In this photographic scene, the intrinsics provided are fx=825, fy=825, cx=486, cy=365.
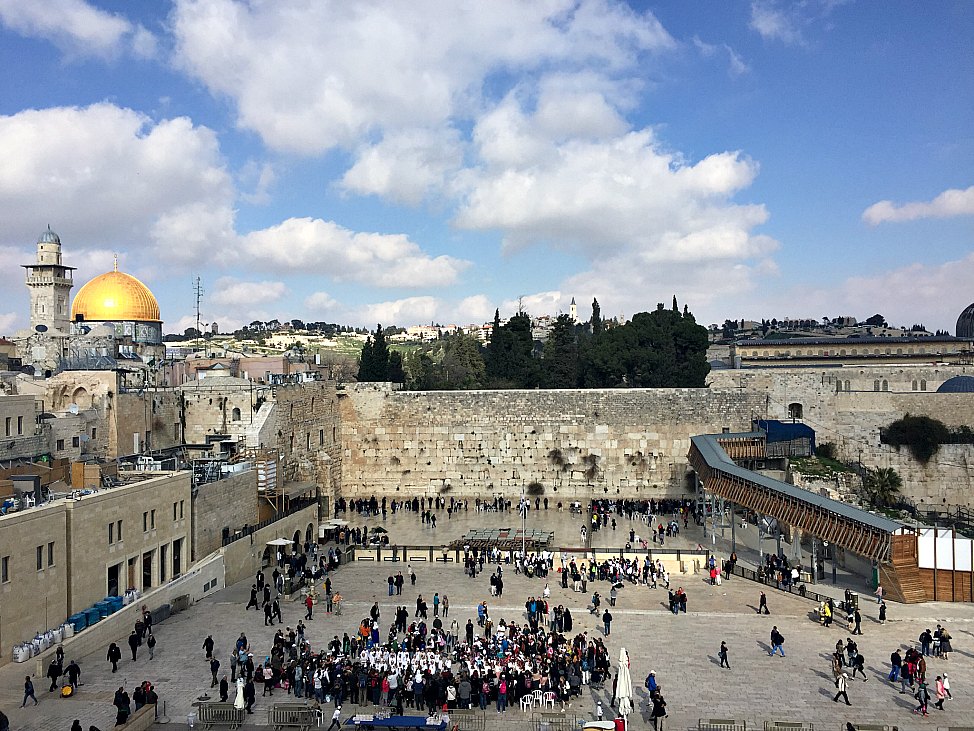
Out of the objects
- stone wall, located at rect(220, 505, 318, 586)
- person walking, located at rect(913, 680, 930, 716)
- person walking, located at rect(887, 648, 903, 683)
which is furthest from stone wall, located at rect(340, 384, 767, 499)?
person walking, located at rect(913, 680, 930, 716)

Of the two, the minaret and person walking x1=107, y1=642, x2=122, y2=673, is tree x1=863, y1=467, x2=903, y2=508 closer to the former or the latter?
person walking x1=107, y1=642, x2=122, y2=673

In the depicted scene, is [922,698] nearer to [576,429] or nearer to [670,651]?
[670,651]

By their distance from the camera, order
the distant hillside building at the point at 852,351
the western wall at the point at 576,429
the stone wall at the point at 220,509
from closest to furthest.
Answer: the stone wall at the point at 220,509 → the western wall at the point at 576,429 → the distant hillside building at the point at 852,351

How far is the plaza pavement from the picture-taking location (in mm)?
12836

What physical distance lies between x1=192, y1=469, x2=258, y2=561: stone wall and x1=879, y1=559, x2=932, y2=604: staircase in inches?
659

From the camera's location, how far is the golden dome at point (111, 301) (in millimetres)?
39625

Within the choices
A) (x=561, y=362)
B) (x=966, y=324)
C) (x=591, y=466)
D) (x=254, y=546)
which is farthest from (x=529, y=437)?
(x=966, y=324)

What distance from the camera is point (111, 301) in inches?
1564

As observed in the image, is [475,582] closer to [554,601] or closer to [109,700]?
[554,601]

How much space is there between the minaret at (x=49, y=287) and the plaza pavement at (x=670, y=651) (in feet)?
80.6

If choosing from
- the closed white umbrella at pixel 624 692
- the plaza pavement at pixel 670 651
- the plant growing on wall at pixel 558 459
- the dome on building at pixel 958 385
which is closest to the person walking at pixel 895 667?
the plaza pavement at pixel 670 651

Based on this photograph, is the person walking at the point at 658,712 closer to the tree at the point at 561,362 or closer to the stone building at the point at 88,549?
the stone building at the point at 88,549

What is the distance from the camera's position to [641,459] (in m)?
33.2

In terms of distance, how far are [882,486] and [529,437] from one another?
1319 centimetres
